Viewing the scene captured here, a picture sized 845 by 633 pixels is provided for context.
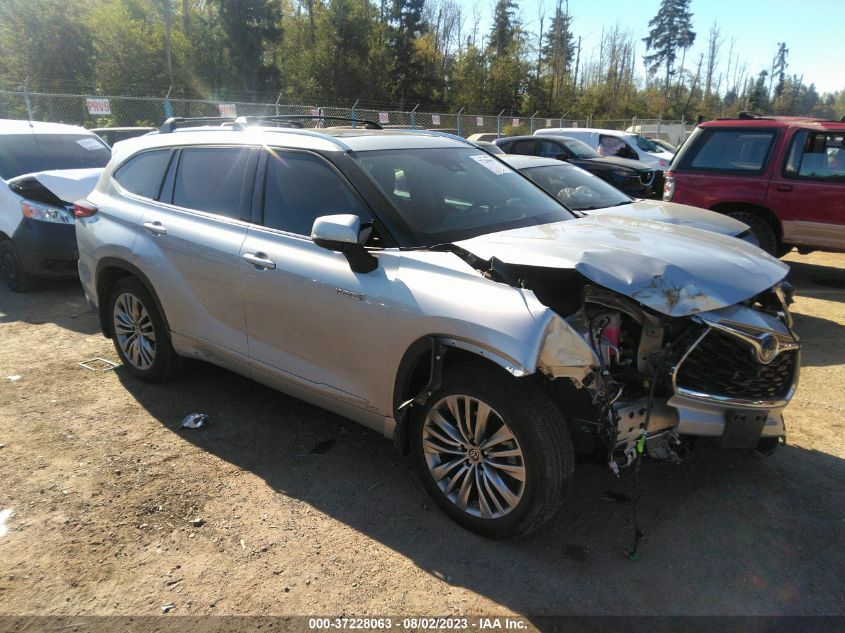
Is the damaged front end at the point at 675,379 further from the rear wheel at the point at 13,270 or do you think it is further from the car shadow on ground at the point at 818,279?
the rear wheel at the point at 13,270

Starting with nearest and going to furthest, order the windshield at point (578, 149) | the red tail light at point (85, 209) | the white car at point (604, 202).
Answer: the red tail light at point (85, 209) < the white car at point (604, 202) < the windshield at point (578, 149)

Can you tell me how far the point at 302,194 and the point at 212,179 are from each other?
88 centimetres

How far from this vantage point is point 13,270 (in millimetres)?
7438

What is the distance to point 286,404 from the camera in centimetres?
456

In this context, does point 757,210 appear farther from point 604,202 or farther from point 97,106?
point 97,106

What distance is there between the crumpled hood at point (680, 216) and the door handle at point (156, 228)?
3.65 metres

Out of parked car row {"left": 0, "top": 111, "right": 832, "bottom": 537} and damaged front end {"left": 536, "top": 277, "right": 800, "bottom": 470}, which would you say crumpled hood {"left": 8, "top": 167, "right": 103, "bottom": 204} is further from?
damaged front end {"left": 536, "top": 277, "right": 800, "bottom": 470}

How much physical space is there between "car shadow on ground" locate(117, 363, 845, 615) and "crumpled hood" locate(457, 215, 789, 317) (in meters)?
1.17

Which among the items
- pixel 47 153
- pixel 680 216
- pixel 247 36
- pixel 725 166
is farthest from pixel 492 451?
pixel 247 36

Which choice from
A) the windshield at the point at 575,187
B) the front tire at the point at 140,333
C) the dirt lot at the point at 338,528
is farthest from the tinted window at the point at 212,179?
the windshield at the point at 575,187

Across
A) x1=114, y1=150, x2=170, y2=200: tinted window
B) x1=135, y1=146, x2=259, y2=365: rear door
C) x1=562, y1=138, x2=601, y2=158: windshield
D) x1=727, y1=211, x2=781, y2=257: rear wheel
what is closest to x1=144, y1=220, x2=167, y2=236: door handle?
x1=135, y1=146, x2=259, y2=365: rear door

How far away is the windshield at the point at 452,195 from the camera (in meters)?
3.40

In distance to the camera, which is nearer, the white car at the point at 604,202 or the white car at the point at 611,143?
the white car at the point at 604,202

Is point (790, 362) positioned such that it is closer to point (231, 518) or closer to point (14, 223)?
point (231, 518)
